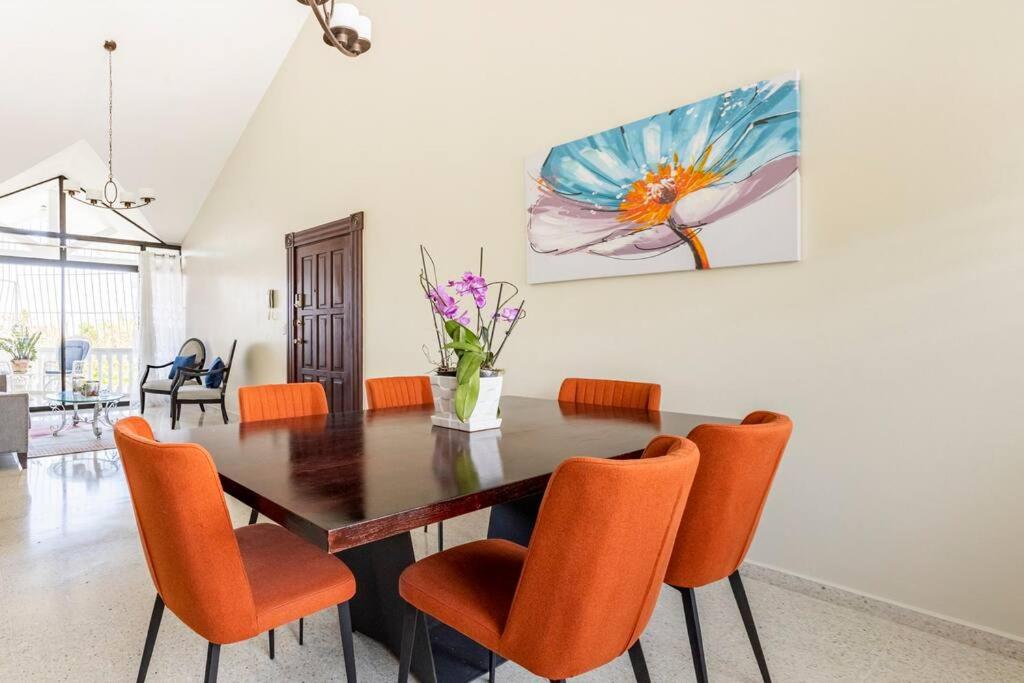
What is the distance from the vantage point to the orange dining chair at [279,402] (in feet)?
6.80

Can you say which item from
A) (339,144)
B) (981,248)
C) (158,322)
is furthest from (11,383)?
(981,248)

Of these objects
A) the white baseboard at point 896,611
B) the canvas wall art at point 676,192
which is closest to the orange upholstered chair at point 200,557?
the white baseboard at point 896,611

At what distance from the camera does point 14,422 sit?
395 cm

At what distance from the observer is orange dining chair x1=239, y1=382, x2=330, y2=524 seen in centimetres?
207

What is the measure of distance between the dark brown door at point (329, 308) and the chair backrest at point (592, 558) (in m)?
3.79

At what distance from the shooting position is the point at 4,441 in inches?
156

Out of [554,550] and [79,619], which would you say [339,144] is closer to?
[79,619]

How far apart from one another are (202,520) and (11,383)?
6443 mm

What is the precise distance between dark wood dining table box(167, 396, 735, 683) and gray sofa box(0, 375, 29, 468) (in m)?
3.23

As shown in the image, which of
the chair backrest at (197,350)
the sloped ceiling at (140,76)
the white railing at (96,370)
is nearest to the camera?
the sloped ceiling at (140,76)

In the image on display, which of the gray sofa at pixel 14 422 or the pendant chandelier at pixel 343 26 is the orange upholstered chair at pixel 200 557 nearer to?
the pendant chandelier at pixel 343 26

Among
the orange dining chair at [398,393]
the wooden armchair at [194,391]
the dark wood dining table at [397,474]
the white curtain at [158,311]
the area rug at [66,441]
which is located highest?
the white curtain at [158,311]

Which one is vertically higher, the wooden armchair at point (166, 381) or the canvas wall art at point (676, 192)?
the canvas wall art at point (676, 192)

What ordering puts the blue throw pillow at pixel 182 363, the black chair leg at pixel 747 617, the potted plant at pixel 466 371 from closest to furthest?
the black chair leg at pixel 747 617 < the potted plant at pixel 466 371 < the blue throw pillow at pixel 182 363
